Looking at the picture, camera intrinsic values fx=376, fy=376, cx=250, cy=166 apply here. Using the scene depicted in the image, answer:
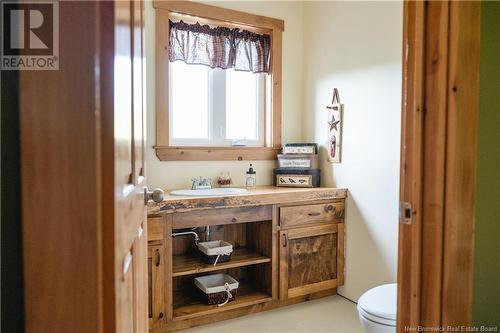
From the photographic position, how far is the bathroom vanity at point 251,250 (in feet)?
7.25

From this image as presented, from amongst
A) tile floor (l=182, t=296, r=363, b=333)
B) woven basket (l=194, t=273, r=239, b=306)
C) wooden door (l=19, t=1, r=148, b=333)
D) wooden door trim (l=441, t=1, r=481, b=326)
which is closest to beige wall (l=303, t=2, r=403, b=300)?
tile floor (l=182, t=296, r=363, b=333)

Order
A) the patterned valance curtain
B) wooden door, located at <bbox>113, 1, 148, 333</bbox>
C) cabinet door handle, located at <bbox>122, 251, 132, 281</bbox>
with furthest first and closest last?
1. the patterned valance curtain
2. cabinet door handle, located at <bbox>122, 251, 132, 281</bbox>
3. wooden door, located at <bbox>113, 1, 148, 333</bbox>

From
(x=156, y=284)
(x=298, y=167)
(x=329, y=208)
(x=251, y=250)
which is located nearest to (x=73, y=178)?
(x=156, y=284)

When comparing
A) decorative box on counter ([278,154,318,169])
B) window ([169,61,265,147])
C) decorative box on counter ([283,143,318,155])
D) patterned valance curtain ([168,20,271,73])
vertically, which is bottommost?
decorative box on counter ([278,154,318,169])

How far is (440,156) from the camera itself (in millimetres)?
908

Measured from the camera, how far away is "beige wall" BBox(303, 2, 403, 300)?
2.50m

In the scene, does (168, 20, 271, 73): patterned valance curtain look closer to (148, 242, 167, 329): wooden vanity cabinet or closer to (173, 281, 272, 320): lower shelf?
(148, 242, 167, 329): wooden vanity cabinet

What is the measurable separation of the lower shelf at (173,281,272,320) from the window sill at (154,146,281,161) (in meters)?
0.97

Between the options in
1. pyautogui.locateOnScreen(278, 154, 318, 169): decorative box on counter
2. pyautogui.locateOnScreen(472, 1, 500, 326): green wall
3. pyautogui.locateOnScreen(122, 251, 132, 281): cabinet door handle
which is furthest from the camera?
pyautogui.locateOnScreen(278, 154, 318, 169): decorative box on counter

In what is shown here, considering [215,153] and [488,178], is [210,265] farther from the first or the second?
[488,178]

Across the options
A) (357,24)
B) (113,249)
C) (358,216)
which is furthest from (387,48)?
(113,249)

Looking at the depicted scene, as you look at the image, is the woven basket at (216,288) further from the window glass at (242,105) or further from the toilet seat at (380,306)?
the window glass at (242,105)

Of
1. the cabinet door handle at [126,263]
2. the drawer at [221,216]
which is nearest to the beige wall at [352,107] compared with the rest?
the drawer at [221,216]

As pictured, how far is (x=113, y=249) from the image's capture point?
0.74 meters
